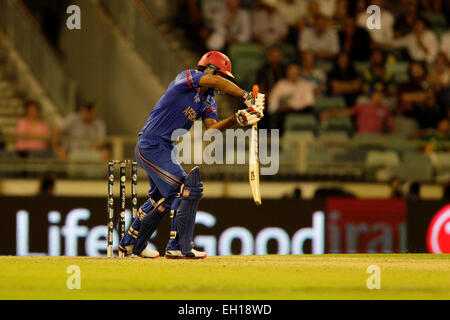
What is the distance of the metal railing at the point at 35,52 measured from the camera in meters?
17.2

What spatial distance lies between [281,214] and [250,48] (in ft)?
17.3

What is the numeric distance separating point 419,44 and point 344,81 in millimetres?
2614

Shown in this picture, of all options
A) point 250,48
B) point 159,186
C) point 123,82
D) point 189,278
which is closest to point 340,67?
point 250,48

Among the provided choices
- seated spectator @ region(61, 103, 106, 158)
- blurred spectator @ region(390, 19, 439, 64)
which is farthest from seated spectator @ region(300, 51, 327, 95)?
seated spectator @ region(61, 103, 106, 158)

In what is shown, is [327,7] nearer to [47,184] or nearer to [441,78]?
[441,78]

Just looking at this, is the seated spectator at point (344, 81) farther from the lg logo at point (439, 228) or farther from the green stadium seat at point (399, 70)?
the lg logo at point (439, 228)

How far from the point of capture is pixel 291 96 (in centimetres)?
1575

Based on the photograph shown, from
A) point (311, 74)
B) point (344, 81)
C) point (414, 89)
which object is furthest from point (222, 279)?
point (414, 89)

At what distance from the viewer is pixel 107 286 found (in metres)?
7.11

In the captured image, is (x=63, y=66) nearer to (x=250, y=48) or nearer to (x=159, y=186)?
(x=250, y=48)

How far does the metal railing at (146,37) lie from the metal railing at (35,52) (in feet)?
5.29

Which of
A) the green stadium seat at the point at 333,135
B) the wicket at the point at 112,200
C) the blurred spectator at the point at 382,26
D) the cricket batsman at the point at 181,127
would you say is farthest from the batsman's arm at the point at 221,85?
the blurred spectator at the point at 382,26

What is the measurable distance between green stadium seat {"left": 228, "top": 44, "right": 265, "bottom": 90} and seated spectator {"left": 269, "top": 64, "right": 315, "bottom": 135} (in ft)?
1.66

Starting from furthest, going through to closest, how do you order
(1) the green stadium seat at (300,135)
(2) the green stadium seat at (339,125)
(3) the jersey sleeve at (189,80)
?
(2) the green stadium seat at (339,125)
(1) the green stadium seat at (300,135)
(3) the jersey sleeve at (189,80)
